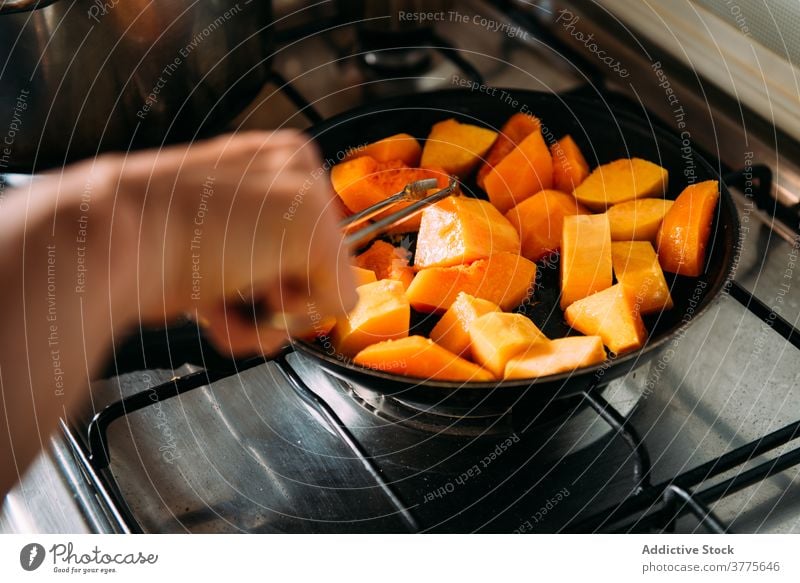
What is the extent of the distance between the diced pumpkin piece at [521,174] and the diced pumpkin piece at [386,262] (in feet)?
0.32

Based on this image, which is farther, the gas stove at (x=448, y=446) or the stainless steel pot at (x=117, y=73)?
the stainless steel pot at (x=117, y=73)

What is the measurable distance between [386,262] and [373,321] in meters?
0.09

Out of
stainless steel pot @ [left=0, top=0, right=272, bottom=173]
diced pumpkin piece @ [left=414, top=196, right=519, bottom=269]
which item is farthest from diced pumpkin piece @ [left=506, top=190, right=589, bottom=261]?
stainless steel pot @ [left=0, top=0, right=272, bottom=173]

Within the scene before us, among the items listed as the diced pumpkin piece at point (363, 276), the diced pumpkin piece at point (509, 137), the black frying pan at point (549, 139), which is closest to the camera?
the black frying pan at point (549, 139)

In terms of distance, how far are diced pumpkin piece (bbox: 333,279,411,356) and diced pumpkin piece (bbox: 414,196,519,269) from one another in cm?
6

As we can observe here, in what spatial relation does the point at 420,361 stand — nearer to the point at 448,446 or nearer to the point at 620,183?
the point at 448,446

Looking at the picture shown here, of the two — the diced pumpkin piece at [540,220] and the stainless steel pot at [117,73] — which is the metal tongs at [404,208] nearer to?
the diced pumpkin piece at [540,220]

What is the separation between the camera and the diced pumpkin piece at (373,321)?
56cm

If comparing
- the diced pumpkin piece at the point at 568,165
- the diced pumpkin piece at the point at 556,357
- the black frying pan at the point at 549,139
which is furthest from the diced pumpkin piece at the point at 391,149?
the diced pumpkin piece at the point at 556,357

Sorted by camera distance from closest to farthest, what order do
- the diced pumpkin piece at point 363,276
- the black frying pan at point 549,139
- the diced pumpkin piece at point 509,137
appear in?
the black frying pan at point 549,139
the diced pumpkin piece at point 363,276
the diced pumpkin piece at point 509,137

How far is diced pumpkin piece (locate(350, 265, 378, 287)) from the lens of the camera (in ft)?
1.97

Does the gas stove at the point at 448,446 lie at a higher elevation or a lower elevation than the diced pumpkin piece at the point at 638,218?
lower

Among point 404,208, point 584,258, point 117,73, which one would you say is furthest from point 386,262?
point 117,73
